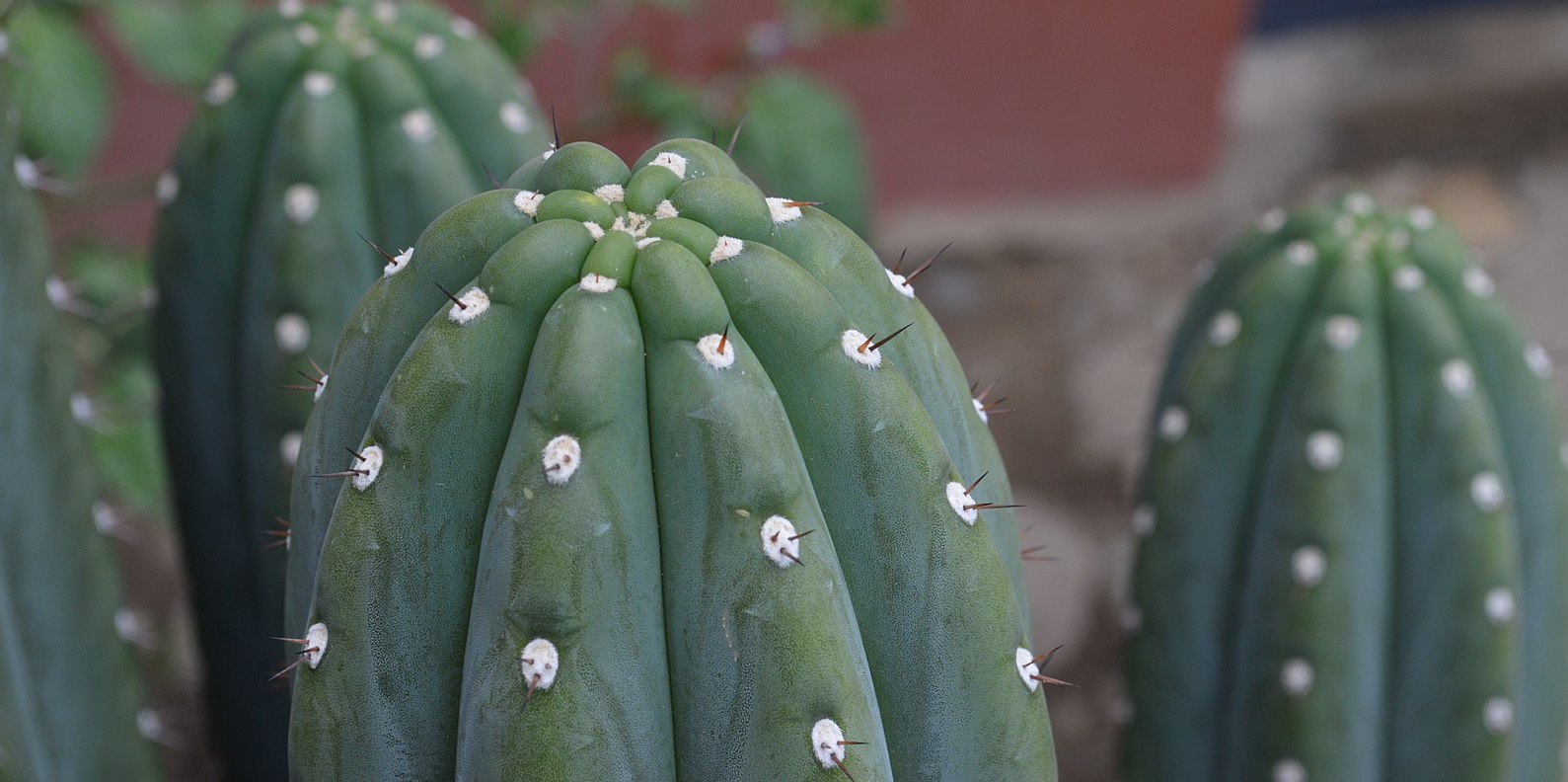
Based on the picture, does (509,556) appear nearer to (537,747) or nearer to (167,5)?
(537,747)

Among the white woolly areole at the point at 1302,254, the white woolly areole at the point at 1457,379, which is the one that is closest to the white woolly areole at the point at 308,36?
the white woolly areole at the point at 1302,254

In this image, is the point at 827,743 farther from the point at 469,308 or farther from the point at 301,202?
the point at 301,202

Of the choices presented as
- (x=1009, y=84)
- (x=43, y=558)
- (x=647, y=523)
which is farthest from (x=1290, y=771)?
(x=1009, y=84)

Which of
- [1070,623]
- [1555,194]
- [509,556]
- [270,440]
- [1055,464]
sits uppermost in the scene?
[509,556]

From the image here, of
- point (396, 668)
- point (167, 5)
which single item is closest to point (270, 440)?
point (396, 668)

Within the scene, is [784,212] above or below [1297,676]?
above

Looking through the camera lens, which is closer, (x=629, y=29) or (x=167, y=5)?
(x=167, y=5)
